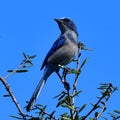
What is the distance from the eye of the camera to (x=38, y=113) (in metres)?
3.24

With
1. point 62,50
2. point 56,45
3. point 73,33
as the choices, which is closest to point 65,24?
point 73,33

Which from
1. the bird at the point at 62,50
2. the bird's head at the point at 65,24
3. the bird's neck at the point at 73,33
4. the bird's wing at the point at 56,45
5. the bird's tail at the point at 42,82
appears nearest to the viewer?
the bird's tail at the point at 42,82

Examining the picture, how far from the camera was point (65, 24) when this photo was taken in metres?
8.31

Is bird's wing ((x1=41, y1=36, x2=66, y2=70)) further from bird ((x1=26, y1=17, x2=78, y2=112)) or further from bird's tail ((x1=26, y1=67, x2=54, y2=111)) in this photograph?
bird's tail ((x1=26, y1=67, x2=54, y2=111))

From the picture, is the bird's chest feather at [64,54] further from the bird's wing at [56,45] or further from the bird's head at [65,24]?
the bird's head at [65,24]

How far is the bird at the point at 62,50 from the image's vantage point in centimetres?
633

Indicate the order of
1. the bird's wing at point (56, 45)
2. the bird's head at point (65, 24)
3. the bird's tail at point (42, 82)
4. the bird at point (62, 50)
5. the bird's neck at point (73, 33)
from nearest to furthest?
1. the bird's tail at point (42, 82)
2. the bird at point (62, 50)
3. the bird's wing at point (56, 45)
4. the bird's neck at point (73, 33)
5. the bird's head at point (65, 24)

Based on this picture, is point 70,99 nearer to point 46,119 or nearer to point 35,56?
point 46,119

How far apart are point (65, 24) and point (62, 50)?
1.31 metres

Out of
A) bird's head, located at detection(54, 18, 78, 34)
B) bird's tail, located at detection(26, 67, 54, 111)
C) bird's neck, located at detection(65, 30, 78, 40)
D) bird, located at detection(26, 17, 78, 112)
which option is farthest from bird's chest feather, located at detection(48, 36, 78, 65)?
bird's head, located at detection(54, 18, 78, 34)

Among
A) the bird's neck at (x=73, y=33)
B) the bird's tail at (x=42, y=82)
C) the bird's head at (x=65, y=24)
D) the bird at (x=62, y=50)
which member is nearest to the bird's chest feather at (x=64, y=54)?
the bird at (x=62, y=50)

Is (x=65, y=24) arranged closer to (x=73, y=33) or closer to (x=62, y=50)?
(x=73, y=33)

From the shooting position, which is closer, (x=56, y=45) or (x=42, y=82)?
(x=42, y=82)

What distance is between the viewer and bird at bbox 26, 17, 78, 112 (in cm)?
633
